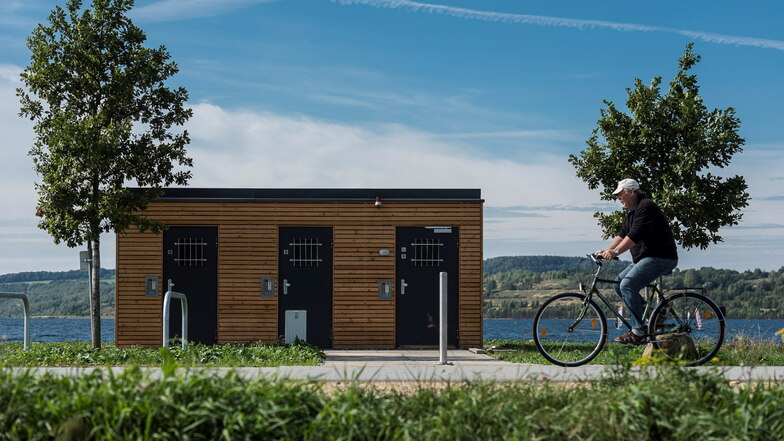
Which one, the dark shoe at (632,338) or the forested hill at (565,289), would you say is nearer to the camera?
the dark shoe at (632,338)

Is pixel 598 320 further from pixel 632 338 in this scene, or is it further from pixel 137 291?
pixel 137 291

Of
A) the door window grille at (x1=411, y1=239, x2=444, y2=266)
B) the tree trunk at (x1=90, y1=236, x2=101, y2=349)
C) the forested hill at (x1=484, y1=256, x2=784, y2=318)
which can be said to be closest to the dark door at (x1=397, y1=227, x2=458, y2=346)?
the door window grille at (x1=411, y1=239, x2=444, y2=266)

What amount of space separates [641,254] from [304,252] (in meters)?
8.62

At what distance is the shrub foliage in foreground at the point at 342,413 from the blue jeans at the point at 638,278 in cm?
265

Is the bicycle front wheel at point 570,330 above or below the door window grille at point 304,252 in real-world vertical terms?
below

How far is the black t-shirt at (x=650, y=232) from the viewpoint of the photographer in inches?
294

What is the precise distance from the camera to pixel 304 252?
601 inches

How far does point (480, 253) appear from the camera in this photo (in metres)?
15.3

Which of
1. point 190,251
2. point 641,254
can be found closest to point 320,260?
point 190,251

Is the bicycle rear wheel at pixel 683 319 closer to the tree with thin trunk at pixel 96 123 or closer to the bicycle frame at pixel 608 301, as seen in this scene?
the bicycle frame at pixel 608 301

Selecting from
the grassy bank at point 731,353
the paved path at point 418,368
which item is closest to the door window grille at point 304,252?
the paved path at point 418,368

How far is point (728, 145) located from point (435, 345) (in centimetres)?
632

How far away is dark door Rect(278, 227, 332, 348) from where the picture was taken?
15.2 meters

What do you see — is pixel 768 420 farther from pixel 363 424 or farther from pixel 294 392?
pixel 294 392
